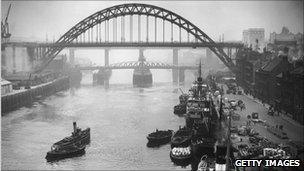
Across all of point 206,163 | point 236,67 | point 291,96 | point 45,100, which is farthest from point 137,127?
point 236,67

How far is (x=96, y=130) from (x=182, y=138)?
14.8 metres

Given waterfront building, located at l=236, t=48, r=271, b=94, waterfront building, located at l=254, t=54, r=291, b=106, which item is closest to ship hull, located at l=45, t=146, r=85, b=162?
waterfront building, located at l=254, t=54, r=291, b=106

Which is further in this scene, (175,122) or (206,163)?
(175,122)

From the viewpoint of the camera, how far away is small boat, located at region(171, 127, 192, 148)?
4378cm

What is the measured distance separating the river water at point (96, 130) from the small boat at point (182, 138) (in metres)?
1.27

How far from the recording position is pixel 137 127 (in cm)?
5712

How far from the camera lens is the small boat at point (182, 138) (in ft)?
144

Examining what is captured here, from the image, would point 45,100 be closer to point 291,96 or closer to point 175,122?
point 175,122

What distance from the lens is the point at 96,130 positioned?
54875mm

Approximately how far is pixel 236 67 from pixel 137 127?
57038 millimetres

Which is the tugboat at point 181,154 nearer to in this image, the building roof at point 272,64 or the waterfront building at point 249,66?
the building roof at point 272,64

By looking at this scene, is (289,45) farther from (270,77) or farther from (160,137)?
(160,137)

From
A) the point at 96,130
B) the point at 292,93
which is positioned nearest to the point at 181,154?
the point at 96,130

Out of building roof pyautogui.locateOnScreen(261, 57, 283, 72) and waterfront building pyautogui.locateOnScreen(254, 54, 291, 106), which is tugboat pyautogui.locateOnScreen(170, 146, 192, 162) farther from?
building roof pyautogui.locateOnScreen(261, 57, 283, 72)
